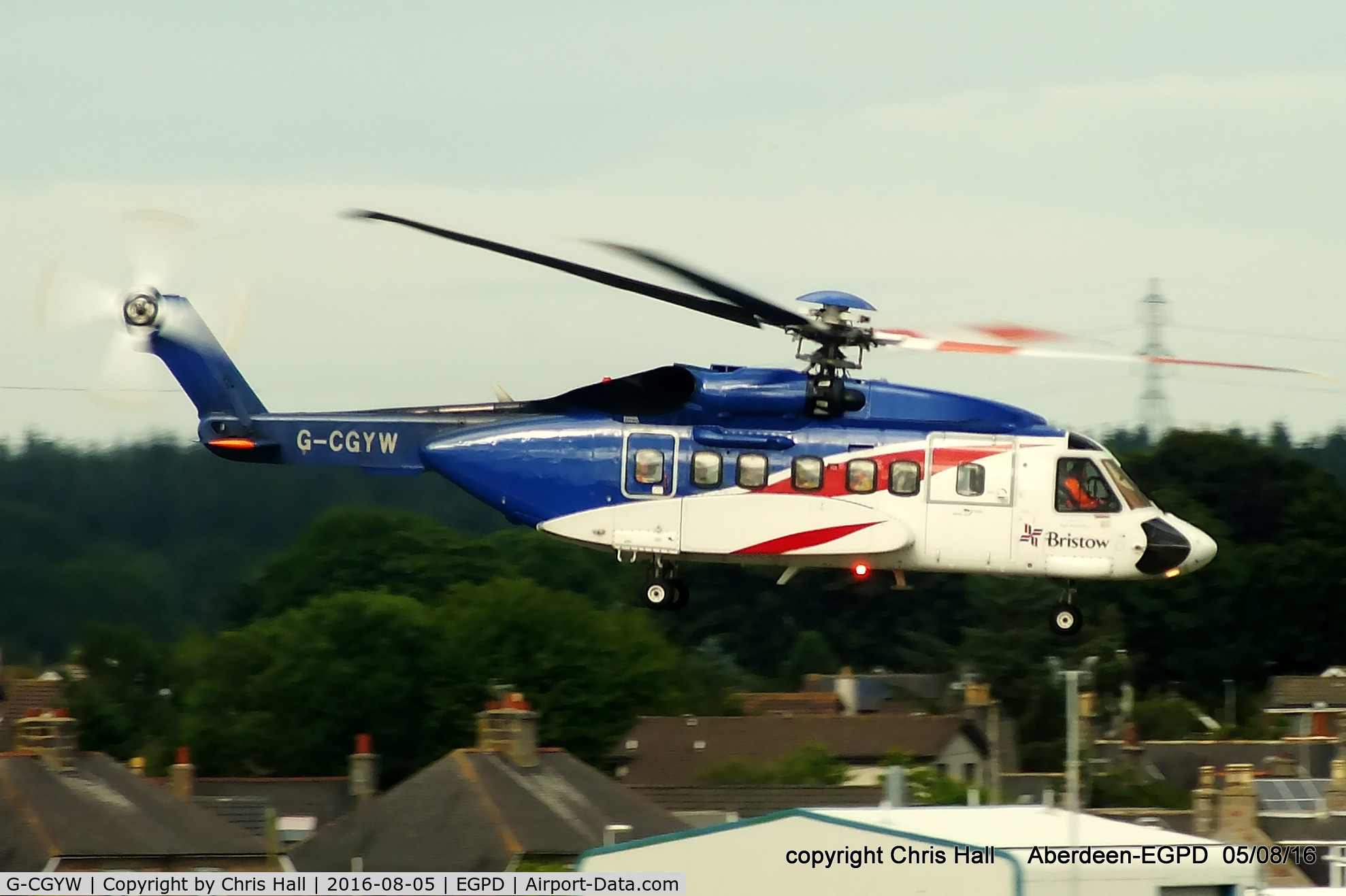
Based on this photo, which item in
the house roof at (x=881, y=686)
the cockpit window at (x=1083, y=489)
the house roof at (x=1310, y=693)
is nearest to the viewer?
the cockpit window at (x=1083, y=489)

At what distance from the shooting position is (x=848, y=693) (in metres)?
97.2

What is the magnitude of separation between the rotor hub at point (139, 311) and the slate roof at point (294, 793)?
83.6ft

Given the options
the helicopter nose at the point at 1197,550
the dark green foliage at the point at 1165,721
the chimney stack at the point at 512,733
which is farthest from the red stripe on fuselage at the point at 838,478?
the dark green foliage at the point at 1165,721

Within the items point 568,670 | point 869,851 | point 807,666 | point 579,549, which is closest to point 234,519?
point 568,670

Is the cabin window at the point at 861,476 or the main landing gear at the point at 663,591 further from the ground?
the cabin window at the point at 861,476

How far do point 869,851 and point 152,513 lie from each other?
184ft

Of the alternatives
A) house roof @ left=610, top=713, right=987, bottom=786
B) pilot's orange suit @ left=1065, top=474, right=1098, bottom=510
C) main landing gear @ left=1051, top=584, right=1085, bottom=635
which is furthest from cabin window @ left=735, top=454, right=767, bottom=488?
house roof @ left=610, top=713, right=987, bottom=786

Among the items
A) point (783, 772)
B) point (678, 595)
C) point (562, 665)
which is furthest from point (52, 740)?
point (562, 665)

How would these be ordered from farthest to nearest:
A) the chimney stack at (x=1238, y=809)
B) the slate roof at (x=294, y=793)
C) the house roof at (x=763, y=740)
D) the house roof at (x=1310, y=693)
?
the house roof at (x=1310, y=693) → the house roof at (x=763, y=740) → the slate roof at (x=294, y=793) → the chimney stack at (x=1238, y=809)

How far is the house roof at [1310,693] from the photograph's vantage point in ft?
288

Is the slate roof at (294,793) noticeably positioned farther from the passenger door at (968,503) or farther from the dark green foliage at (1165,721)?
the dark green foliage at (1165,721)

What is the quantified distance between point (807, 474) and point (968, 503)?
244cm

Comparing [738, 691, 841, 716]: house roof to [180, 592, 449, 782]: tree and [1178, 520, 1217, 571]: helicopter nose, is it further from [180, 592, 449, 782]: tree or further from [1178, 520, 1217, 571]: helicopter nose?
[1178, 520, 1217, 571]: helicopter nose

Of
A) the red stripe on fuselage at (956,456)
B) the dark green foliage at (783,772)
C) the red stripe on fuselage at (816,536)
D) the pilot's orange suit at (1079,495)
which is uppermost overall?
the red stripe on fuselage at (956,456)
